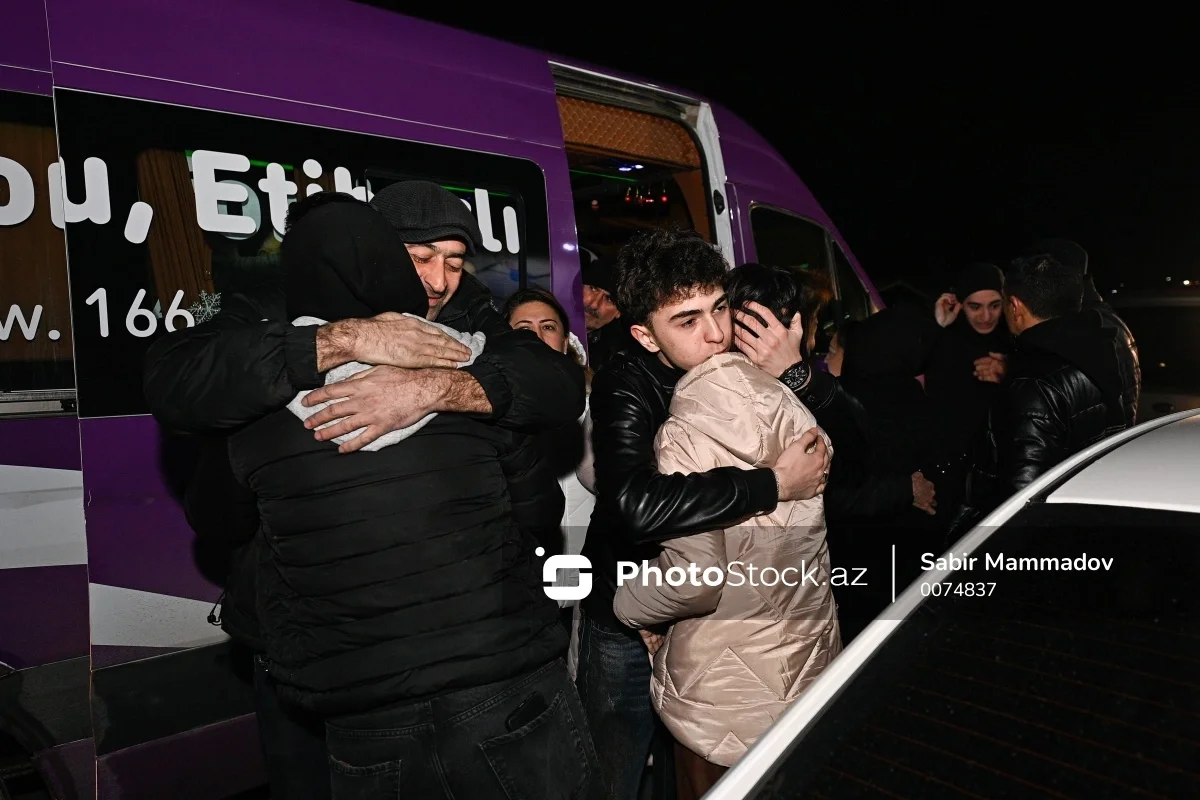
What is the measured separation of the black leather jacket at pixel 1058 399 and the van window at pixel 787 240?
212cm

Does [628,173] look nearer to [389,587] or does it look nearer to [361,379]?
[361,379]

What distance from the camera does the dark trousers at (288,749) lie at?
2045 mm

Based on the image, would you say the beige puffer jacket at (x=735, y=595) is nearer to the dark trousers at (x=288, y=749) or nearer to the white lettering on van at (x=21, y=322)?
the dark trousers at (x=288, y=749)

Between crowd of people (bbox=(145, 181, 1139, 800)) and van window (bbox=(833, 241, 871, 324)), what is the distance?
287 cm

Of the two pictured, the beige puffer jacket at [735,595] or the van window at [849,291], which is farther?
the van window at [849,291]

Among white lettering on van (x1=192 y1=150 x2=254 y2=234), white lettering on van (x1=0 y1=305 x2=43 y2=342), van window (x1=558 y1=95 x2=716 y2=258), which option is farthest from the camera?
van window (x1=558 y1=95 x2=716 y2=258)

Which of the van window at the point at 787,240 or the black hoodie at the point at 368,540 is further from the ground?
the van window at the point at 787,240

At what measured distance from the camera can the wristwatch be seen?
234 centimetres

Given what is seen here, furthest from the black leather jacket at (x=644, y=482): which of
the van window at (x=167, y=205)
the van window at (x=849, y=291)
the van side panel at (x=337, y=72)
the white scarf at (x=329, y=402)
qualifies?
the van window at (x=849, y=291)

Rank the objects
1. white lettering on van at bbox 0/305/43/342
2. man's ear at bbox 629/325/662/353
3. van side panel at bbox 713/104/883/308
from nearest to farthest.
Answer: man's ear at bbox 629/325/662/353
white lettering on van at bbox 0/305/43/342
van side panel at bbox 713/104/883/308

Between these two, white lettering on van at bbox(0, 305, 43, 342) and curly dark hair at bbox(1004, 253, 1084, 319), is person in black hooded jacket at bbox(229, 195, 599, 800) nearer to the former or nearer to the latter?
white lettering on van at bbox(0, 305, 43, 342)

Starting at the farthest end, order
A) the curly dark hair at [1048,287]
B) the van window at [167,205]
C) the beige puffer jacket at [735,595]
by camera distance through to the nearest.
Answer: the curly dark hair at [1048,287] → the van window at [167,205] → the beige puffer jacket at [735,595]

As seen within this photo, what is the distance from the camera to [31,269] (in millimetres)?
2229

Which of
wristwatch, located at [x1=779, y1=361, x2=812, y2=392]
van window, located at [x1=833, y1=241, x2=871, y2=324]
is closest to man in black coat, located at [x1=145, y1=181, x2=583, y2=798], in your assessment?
wristwatch, located at [x1=779, y1=361, x2=812, y2=392]
